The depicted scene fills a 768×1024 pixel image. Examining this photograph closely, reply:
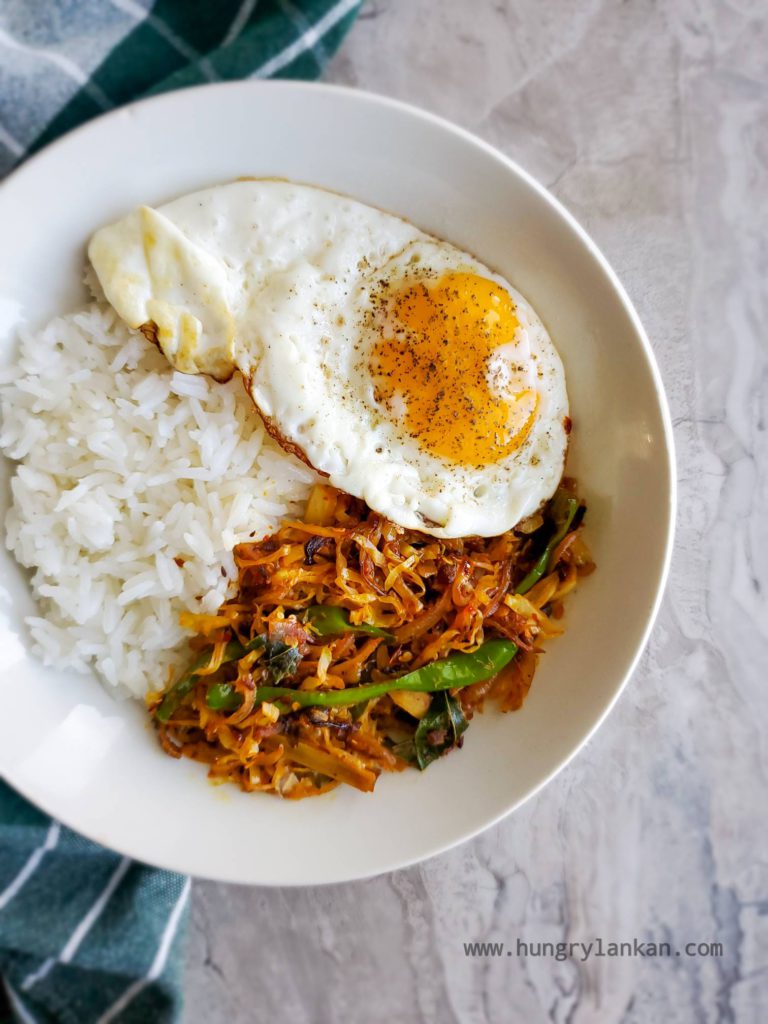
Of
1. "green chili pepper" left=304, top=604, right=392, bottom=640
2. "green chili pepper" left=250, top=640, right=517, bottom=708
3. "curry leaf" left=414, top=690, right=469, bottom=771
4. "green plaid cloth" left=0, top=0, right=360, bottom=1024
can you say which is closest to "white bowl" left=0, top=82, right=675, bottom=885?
"curry leaf" left=414, top=690, right=469, bottom=771

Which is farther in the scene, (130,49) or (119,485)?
(130,49)

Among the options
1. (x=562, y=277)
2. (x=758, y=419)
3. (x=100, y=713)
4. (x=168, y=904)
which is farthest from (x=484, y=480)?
(x=168, y=904)

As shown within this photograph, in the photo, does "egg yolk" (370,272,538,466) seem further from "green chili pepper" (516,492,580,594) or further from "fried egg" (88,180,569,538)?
"green chili pepper" (516,492,580,594)

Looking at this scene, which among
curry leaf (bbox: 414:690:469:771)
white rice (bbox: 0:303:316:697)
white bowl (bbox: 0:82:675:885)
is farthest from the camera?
curry leaf (bbox: 414:690:469:771)

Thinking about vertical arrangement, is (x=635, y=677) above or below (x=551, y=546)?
below

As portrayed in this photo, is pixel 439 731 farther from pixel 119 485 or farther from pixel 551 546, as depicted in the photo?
pixel 119 485

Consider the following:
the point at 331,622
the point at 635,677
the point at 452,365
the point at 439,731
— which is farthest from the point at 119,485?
the point at 635,677
